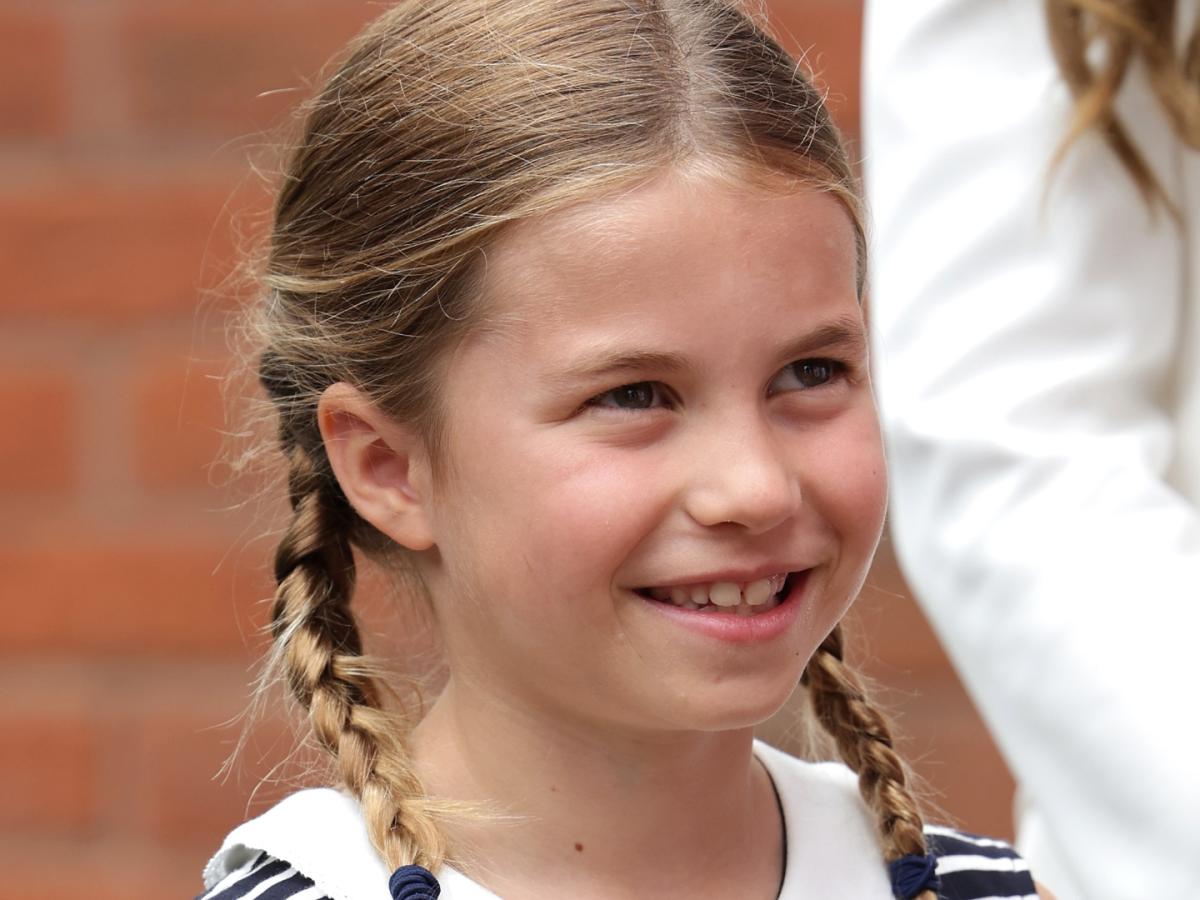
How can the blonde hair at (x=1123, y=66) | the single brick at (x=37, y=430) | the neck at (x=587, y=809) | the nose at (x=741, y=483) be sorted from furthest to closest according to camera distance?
1. the single brick at (x=37, y=430)
2. the blonde hair at (x=1123, y=66)
3. the neck at (x=587, y=809)
4. the nose at (x=741, y=483)

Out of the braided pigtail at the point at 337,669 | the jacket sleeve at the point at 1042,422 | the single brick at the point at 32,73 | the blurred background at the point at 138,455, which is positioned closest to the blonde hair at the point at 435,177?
the braided pigtail at the point at 337,669

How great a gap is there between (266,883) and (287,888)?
0.6 inches

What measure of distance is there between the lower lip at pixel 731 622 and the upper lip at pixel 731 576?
0.04 feet

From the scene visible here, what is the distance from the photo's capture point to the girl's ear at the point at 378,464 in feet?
3.65

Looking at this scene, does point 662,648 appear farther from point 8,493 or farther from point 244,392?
point 8,493

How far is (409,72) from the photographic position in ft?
3.67

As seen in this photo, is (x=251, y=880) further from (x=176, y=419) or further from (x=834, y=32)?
(x=834, y=32)

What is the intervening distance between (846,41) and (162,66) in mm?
671

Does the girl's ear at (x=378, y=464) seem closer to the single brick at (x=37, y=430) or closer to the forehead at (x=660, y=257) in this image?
the forehead at (x=660, y=257)

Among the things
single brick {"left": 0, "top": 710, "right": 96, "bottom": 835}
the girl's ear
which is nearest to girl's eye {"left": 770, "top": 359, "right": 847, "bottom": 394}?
the girl's ear

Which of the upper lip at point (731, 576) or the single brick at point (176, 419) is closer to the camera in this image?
the upper lip at point (731, 576)

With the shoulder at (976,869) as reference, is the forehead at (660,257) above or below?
above

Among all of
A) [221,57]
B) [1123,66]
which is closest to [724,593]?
[1123,66]

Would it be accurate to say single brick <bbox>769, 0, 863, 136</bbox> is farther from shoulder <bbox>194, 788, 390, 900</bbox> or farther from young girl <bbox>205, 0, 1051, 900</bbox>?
shoulder <bbox>194, 788, 390, 900</bbox>
